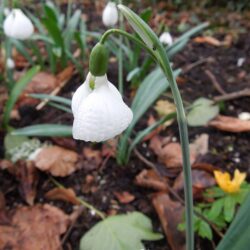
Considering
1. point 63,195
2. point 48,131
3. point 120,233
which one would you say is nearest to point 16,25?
point 48,131

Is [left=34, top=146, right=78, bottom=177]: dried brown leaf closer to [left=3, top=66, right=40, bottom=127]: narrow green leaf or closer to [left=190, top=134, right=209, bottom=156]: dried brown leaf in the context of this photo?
[left=3, top=66, right=40, bottom=127]: narrow green leaf

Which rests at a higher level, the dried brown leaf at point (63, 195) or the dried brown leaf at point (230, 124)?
the dried brown leaf at point (230, 124)

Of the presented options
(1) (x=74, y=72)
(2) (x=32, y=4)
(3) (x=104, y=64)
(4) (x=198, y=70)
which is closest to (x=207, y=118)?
(4) (x=198, y=70)

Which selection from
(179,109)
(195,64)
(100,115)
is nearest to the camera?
(100,115)

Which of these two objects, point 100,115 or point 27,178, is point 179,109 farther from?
point 27,178

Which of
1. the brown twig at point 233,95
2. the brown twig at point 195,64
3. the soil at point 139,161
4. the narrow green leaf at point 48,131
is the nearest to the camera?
the soil at point 139,161

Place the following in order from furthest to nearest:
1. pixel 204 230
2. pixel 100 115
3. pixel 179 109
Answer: pixel 204 230, pixel 179 109, pixel 100 115

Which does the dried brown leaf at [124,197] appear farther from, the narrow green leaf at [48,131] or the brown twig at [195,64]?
the brown twig at [195,64]

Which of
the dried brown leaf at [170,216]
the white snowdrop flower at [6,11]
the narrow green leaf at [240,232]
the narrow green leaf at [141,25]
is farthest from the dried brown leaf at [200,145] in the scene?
the white snowdrop flower at [6,11]
